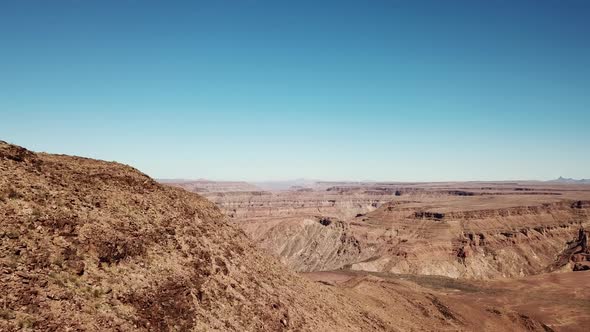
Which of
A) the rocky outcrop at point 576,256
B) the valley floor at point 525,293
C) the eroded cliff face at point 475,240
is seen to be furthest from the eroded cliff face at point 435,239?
the valley floor at point 525,293

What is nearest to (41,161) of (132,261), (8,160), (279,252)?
(8,160)

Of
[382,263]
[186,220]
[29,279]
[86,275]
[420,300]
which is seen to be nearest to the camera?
[29,279]

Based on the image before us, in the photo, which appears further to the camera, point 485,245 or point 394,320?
point 485,245

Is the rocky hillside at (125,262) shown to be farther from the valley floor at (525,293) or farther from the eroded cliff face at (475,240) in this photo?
the eroded cliff face at (475,240)

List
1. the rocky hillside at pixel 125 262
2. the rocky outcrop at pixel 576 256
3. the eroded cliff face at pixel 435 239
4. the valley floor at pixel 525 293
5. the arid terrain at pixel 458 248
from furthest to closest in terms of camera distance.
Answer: the eroded cliff face at pixel 435 239
the rocky outcrop at pixel 576 256
the arid terrain at pixel 458 248
the valley floor at pixel 525 293
the rocky hillside at pixel 125 262

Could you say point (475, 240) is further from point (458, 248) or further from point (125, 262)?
point (125, 262)

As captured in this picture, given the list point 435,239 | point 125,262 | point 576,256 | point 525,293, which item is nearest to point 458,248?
point 435,239

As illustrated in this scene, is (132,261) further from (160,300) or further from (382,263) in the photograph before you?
(382,263)

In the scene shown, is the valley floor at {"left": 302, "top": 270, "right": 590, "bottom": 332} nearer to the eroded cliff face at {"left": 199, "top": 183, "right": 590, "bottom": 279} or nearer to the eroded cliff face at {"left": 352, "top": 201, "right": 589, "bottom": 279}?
the eroded cliff face at {"left": 352, "top": 201, "right": 589, "bottom": 279}

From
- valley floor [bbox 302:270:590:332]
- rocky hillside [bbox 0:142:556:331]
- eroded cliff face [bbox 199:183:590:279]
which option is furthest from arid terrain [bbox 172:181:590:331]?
rocky hillside [bbox 0:142:556:331]
